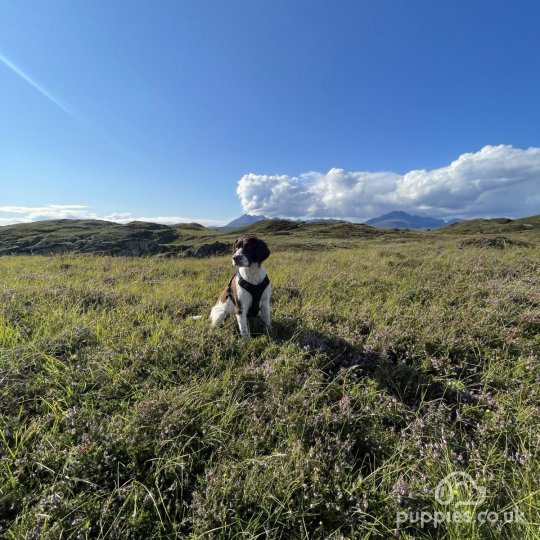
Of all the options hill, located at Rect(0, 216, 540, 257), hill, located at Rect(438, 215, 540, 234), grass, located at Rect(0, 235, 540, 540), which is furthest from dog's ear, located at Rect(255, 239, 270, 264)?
hill, located at Rect(438, 215, 540, 234)

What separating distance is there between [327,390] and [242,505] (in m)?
1.42

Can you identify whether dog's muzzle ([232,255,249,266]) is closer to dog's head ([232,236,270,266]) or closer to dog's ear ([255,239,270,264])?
dog's head ([232,236,270,266])

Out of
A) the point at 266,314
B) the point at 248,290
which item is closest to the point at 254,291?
the point at 248,290

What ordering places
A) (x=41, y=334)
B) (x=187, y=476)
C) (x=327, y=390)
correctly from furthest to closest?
(x=41, y=334) → (x=327, y=390) → (x=187, y=476)

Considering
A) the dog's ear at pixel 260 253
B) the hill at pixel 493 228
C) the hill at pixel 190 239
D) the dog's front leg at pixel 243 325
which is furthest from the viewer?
the hill at pixel 493 228

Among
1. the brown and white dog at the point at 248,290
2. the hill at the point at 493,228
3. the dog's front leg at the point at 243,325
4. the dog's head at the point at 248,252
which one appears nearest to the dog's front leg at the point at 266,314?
the brown and white dog at the point at 248,290

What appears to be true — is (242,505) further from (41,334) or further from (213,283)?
(213,283)

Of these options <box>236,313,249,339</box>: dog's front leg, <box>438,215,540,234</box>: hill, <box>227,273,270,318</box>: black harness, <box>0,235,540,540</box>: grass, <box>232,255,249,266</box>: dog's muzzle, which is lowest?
<box>0,235,540,540</box>: grass

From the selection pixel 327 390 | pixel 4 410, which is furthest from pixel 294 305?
pixel 4 410

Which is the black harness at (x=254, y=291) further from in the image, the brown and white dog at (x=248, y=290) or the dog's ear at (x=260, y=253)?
the dog's ear at (x=260, y=253)

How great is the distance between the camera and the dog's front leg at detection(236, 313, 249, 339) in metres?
4.19

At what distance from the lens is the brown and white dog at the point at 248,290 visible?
14.8 ft

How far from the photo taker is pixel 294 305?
5.58m

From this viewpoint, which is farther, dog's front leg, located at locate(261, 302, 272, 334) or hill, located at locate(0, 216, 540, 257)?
hill, located at locate(0, 216, 540, 257)
